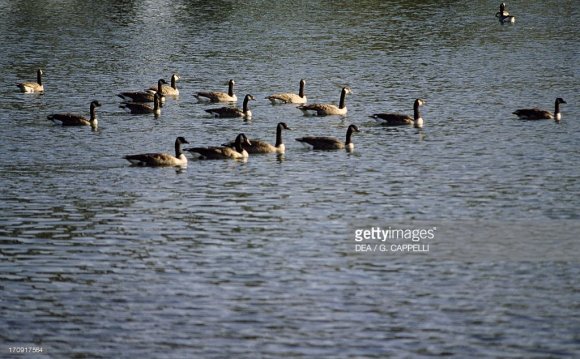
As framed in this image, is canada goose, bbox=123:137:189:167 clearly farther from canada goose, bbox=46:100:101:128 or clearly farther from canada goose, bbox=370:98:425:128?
canada goose, bbox=370:98:425:128

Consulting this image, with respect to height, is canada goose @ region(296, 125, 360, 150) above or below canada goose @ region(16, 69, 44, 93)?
below

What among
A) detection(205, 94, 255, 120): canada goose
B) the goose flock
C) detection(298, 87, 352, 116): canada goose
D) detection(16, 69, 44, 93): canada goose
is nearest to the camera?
the goose flock

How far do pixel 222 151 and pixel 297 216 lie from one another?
9.70 m

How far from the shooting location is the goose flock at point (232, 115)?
1837 inches

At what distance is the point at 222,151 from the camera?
1837 inches

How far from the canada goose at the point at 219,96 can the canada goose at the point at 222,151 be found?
1405 cm

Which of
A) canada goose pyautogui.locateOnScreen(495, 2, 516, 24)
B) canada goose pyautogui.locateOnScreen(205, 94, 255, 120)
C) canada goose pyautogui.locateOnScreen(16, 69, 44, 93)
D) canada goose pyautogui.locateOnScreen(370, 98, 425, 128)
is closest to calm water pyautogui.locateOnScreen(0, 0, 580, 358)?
canada goose pyautogui.locateOnScreen(205, 94, 255, 120)

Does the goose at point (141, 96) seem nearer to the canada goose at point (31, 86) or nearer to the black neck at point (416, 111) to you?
the canada goose at point (31, 86)

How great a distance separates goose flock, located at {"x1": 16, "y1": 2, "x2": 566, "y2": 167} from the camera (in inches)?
1837

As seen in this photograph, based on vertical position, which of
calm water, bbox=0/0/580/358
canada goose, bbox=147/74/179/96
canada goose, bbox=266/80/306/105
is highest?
canada goose, bbox=147/74/179/96

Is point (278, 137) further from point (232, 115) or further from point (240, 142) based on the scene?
point (232, 115)

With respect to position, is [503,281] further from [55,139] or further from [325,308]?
[55,139]

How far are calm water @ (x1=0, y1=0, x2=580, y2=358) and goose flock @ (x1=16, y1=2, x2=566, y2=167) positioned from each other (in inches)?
20.8

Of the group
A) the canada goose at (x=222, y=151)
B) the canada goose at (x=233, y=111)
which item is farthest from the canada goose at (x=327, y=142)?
the canada goose at (x=233, y=111)
